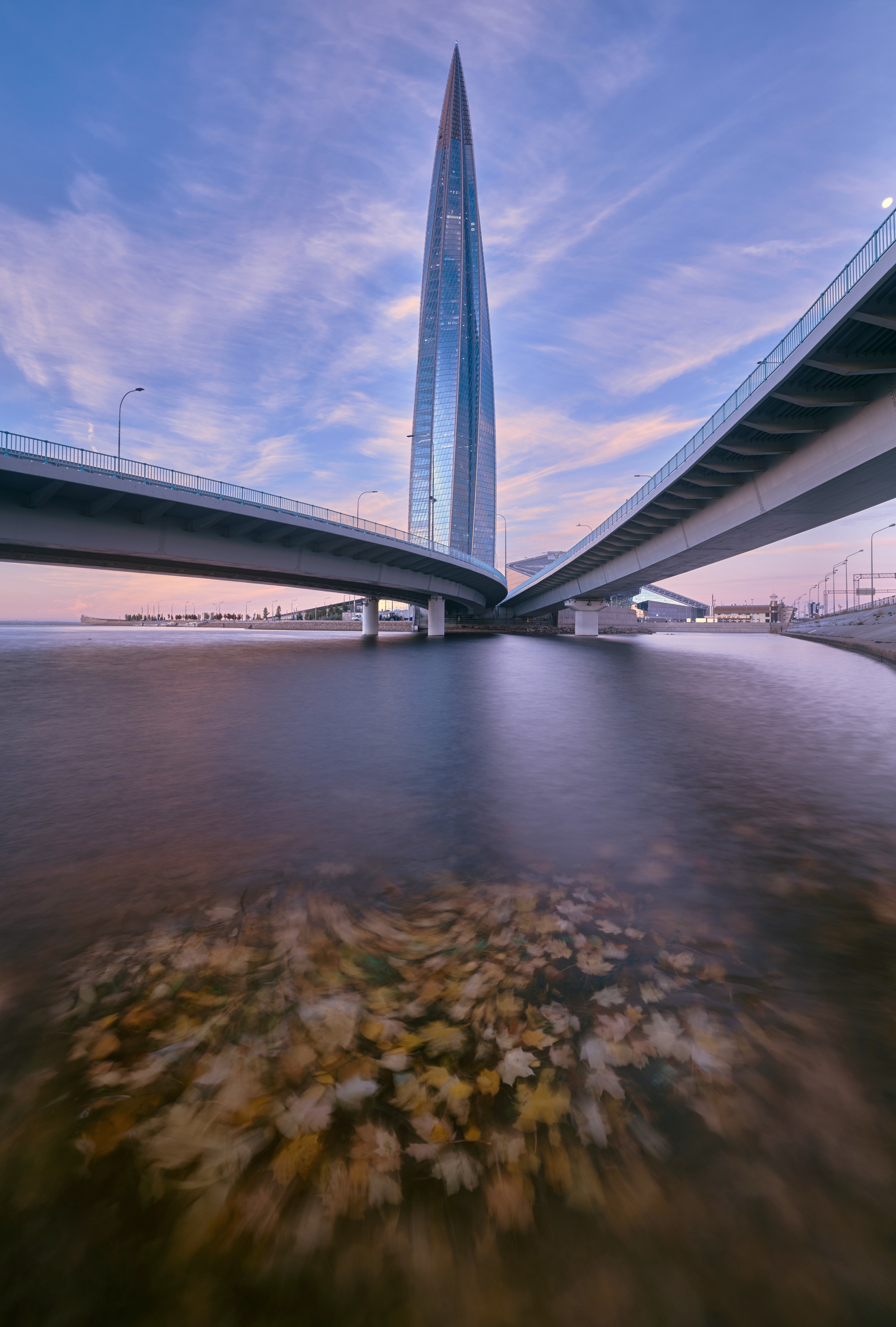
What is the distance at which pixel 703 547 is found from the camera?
36938 millimetres

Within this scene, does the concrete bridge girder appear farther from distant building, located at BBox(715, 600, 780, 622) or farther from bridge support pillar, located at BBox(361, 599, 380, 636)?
distant building, located at BBox(715, 600, 780, 622)

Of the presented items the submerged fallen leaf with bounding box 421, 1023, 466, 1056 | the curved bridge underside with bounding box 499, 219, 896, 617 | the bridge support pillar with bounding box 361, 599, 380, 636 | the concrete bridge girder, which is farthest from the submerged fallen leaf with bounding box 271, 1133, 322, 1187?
the bridge support pillar with bounding box 361, 599, 380, 636

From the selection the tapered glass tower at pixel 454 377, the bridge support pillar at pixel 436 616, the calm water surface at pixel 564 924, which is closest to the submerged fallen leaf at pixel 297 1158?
the calm water surface at pixel 564 924

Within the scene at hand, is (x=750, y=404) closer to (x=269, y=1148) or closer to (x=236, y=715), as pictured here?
(x=236, y=715)

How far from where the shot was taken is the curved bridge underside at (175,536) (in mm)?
26094

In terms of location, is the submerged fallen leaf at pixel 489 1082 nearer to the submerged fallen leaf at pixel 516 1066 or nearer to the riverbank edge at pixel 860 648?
the submerged fallen leaf at pixel 516 1066

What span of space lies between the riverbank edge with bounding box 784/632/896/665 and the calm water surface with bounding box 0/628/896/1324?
24732mm

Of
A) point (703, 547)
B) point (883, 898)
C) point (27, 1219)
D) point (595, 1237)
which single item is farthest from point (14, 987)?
point (703, 547)

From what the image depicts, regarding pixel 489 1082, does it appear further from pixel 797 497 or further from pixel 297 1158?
pixel 797 497

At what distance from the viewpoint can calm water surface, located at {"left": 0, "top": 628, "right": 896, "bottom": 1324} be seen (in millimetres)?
1619

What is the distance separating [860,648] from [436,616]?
159ft

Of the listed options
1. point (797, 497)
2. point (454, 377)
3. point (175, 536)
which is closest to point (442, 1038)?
point (797, 497)

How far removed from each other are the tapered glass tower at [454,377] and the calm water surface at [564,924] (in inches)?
6096

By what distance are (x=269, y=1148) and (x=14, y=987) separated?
81.9 inches
